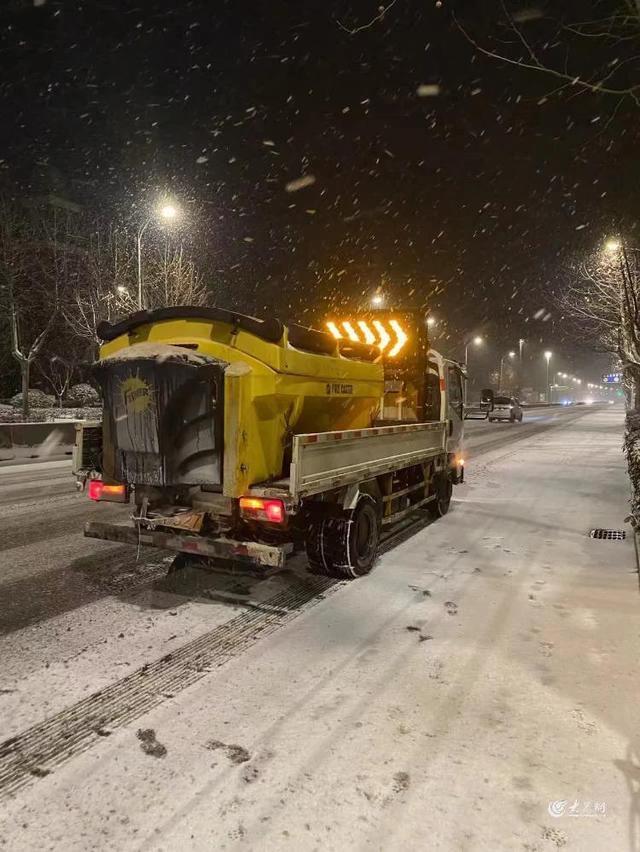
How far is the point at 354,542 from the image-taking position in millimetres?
5824

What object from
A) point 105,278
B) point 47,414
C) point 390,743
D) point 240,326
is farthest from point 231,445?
point 47,414

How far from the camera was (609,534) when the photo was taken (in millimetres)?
8141

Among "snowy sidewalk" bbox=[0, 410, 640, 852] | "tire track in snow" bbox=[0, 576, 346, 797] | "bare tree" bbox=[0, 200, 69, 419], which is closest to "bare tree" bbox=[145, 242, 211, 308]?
"bare tree" bbox=[0, 200, 69, 419]

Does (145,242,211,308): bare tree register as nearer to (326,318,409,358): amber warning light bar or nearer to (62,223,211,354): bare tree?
(62,223,211,354): bare tree

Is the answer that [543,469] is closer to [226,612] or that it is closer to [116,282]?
[226,612]

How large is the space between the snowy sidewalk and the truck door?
4.55 metres

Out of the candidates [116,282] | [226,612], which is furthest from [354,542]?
[116,282]

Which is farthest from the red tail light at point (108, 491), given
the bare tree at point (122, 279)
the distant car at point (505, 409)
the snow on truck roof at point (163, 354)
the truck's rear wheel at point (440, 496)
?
the distant car at point (505, 409)

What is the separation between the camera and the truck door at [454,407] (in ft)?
31.9

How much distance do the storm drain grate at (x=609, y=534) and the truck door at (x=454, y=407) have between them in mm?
2618

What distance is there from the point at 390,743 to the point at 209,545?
240cm

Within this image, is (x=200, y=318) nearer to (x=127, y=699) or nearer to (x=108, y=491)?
(x=108, y=491)

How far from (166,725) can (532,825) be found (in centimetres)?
200

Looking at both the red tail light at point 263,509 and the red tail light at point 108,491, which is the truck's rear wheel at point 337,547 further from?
the red tail light at point 108,491
